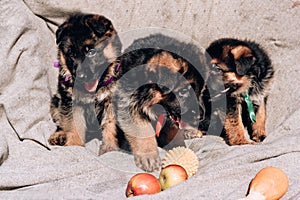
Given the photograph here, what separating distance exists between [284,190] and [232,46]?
50.7 inches

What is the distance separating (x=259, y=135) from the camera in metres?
3.93

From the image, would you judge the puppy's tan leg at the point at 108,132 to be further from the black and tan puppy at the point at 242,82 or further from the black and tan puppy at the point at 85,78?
the black and tan puppy at the point at 242,82

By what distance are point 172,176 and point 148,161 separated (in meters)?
0.53

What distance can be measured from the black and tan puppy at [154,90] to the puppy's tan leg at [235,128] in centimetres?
21

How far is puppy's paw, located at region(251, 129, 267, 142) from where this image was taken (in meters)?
3.91

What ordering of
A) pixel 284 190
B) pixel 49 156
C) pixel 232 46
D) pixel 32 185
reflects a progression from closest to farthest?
1. pixel 284 190
2. pixel 32 185
3. pixel 49 156
4. pixel 232 46

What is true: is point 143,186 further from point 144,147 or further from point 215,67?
point 215,67

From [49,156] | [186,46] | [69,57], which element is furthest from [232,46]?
[49,156]

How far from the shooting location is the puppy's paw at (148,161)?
3.54 m

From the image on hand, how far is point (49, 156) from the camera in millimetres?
3531

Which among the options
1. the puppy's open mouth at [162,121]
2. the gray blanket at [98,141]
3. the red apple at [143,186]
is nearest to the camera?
the red apple at [143,186]

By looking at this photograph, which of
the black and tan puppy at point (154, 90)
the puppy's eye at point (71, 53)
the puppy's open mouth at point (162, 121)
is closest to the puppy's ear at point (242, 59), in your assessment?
the black and tan puppy at point (154, 90)

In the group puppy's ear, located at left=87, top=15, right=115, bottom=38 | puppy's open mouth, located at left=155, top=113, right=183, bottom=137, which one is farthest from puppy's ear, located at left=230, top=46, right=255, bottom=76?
puppy's ear, located at left=87, top=15, right=115, bottom=38

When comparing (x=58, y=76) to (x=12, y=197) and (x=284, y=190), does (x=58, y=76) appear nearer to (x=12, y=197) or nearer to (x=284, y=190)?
(x=12, y=197)
